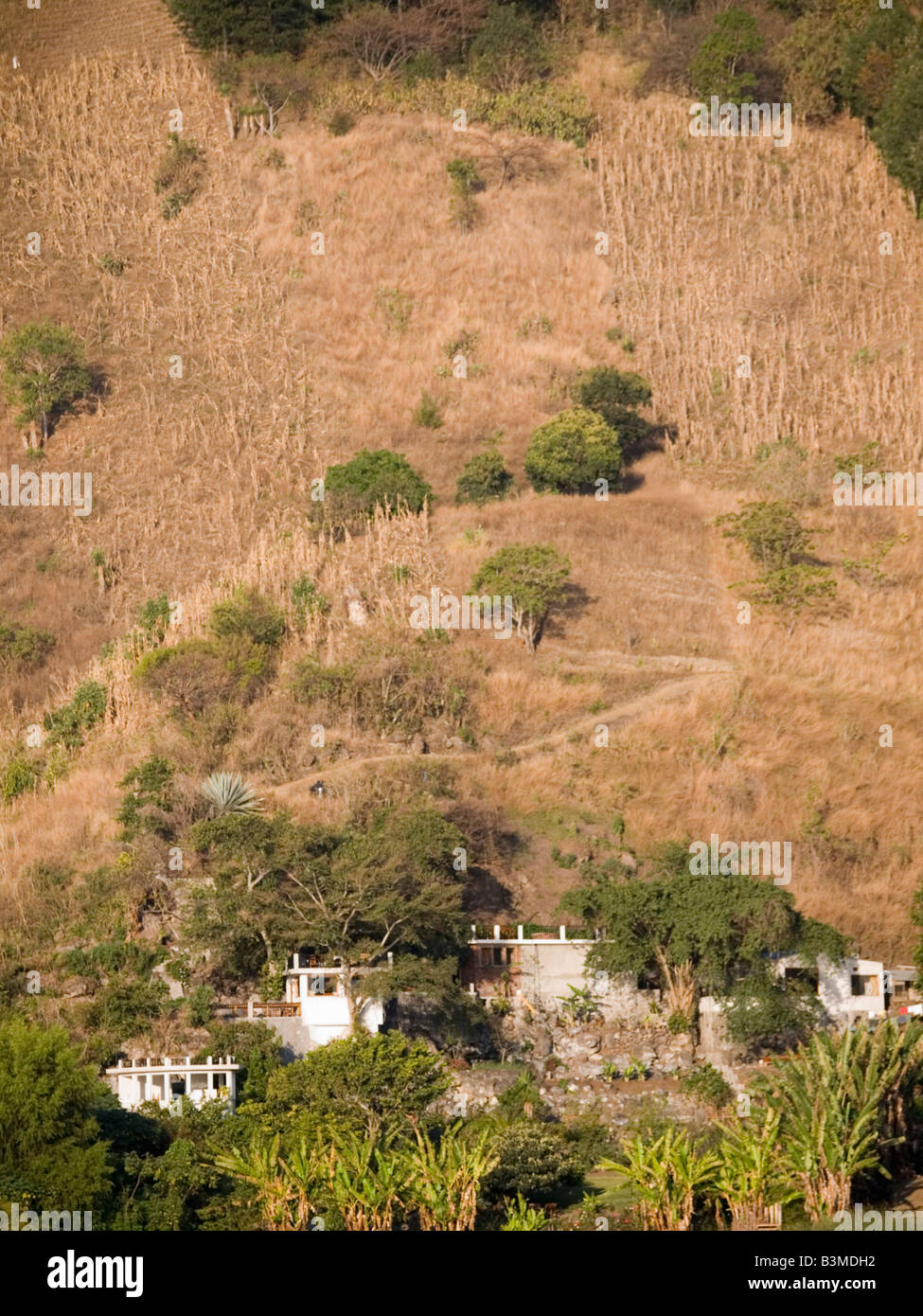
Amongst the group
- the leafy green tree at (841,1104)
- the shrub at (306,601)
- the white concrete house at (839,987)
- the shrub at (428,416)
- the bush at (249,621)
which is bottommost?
the leafy green tree at (841,1104)

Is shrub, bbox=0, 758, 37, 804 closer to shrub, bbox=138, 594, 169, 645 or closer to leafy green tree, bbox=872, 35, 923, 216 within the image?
shrub, bbox=138, 594, 169, 645

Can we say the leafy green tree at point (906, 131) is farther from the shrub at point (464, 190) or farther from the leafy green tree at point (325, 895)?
the leafy green tree at point (325, 895)

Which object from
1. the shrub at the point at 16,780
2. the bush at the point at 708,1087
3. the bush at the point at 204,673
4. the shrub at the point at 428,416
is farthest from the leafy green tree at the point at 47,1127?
the shrub at the point at 428,416

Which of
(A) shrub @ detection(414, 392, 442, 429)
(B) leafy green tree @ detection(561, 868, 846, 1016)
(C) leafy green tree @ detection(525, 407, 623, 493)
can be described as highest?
(A) shrub @ detection(414, 392, 442, 429)

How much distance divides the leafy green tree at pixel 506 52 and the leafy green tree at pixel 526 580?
2951cm

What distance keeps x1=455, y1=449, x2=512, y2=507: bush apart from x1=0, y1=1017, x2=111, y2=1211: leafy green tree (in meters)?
28.9

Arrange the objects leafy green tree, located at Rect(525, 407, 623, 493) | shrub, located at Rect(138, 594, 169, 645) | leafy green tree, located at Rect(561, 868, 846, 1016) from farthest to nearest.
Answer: leafy green tree, located at Rect(525, 407, 623, 493) → shrub, located at Rect(138, 594, 169, 645) → leafy green tree, located at Rect(561, 868, 846, 1016)

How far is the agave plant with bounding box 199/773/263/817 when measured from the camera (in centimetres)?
4472

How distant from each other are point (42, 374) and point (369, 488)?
39.2 ft

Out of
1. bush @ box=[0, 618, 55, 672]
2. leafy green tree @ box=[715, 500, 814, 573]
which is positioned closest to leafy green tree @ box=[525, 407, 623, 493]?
leafy green tree @ box=[715, 500, 814, 573]

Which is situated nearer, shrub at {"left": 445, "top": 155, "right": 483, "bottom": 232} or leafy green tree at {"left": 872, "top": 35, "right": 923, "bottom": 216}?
leafy green tree at {"left": 872, "top": 35, "right": 923, "bottom": 216}

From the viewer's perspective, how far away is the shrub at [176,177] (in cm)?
7444

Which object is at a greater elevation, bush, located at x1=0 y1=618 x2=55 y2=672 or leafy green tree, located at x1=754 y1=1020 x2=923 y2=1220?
bush, located at x1=0 y1=618 x2=55 y2=672

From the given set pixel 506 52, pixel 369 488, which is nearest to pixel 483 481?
pixel 369 488
